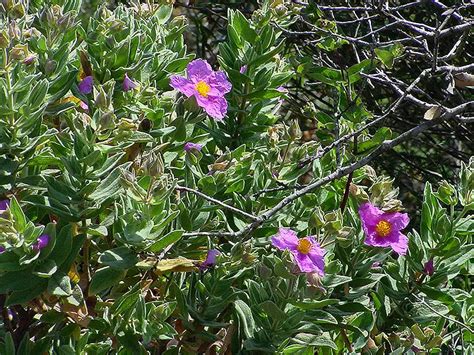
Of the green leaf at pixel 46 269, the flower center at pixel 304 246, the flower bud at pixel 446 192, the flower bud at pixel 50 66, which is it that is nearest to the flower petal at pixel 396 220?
the flower bud at pixel 446 192

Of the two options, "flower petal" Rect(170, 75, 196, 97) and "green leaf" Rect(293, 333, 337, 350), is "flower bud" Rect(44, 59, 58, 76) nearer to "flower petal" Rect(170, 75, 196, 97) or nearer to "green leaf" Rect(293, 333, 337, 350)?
"flower petal" Rect(170, 75, 196, 97)

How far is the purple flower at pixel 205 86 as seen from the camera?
1.75 meters

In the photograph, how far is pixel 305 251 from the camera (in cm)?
145

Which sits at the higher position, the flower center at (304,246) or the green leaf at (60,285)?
the green leaf at (60,285)

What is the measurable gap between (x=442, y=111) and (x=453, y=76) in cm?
10

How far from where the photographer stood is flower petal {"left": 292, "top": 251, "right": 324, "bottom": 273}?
1409 mm

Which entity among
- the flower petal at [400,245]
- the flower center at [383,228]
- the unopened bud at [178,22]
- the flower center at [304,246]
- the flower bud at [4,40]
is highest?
the flower bud at [4,40]

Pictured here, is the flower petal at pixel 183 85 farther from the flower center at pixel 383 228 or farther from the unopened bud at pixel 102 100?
the flower center at pixel 383 228

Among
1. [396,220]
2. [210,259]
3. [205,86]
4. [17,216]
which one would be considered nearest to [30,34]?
[205,86]

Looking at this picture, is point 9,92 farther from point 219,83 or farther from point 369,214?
point 369,214

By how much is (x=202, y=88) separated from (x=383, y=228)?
514mm

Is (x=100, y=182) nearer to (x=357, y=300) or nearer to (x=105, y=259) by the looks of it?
(x=105, y=259)

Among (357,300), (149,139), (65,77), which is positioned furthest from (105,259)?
(357,300)

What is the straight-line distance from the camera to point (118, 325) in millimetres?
1487
